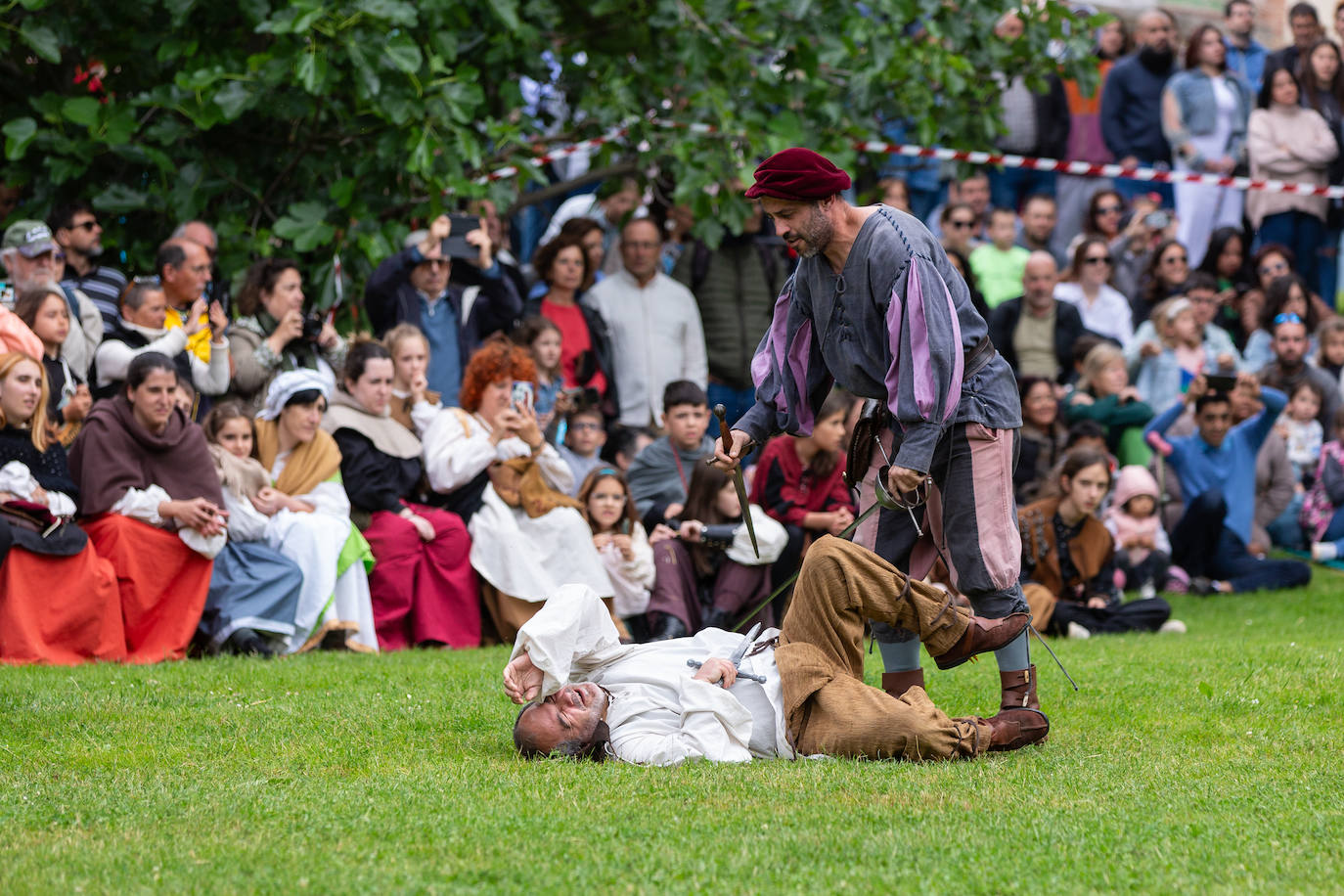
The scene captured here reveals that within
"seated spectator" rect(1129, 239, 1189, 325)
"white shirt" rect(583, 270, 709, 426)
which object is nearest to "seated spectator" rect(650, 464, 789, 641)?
"white shirt" rect(583, 270, 709, 426)

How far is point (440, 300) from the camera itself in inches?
426

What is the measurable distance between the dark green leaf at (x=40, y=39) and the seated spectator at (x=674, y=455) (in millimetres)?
4071

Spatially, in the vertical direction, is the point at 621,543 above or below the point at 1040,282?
below

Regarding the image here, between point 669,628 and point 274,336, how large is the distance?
2.79m

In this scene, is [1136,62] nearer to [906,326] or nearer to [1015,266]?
[1015,266]

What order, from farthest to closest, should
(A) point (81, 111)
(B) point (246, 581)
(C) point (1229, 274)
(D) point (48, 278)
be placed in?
(C) point (1229, 274), (A) point (81, 111), (D) point (48, 278), (B) point (246, 581)

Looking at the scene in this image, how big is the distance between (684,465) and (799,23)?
3103 millimetres

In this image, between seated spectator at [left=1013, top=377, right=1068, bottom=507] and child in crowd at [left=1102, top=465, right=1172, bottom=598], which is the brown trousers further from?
seated spectator at [left=1013, top=377, right=1068, bottom=507]

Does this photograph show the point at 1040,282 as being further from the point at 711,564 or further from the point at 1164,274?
the point at 711,564

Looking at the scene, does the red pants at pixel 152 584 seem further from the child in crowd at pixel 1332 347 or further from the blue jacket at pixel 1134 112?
the blue jacket at pixel 1134 112

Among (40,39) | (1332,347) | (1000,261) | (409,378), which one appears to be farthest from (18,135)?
(1332,347)

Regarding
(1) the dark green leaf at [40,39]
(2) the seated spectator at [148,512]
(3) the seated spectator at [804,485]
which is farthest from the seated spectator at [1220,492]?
(1) the dark green leaf at [40,39]

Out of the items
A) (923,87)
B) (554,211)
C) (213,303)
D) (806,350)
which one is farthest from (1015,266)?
(806,350)

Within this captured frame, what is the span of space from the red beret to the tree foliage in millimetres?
4320
